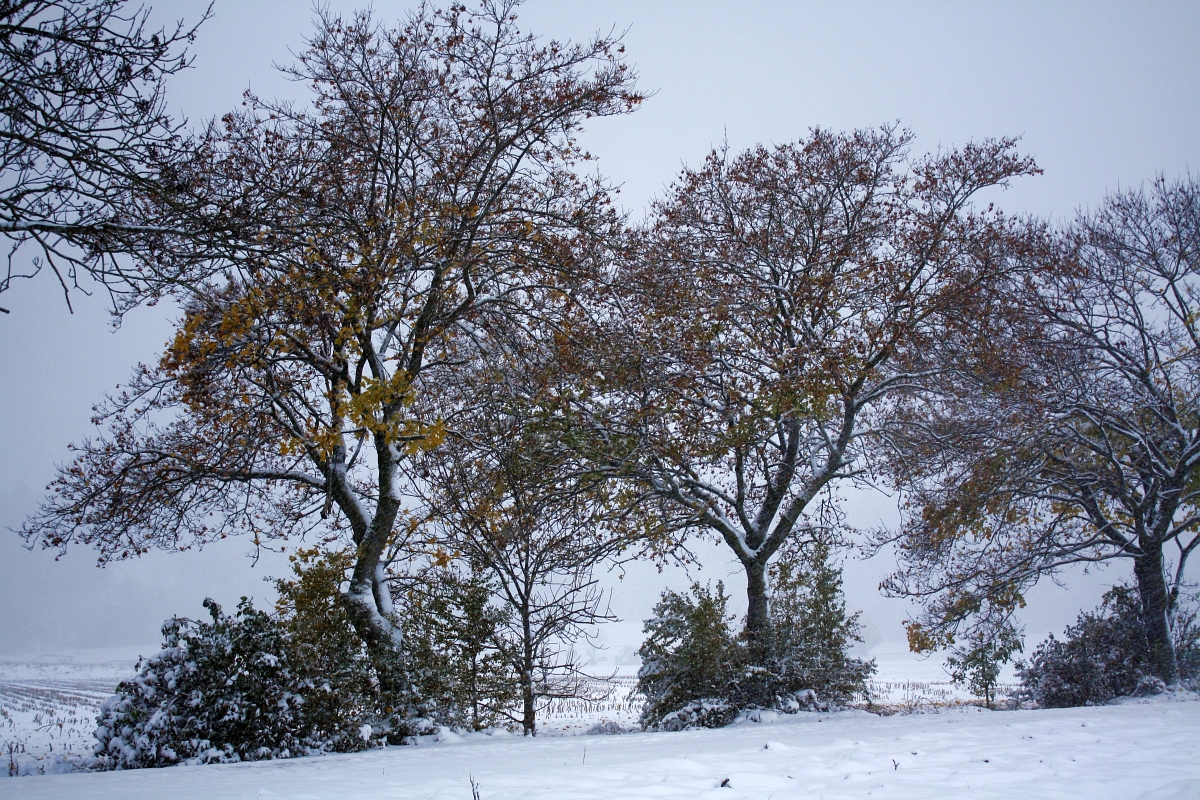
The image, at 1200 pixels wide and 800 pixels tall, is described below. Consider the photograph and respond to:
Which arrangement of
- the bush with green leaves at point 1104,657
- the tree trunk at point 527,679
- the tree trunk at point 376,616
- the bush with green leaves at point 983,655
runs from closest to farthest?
1. the tree trunk at point 376,616
2. the tree trunk at point 527,679
3. the bush with green leaves at point 1104,657
4. the bush with green leaves at point 983,655

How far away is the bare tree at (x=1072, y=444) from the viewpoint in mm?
11336

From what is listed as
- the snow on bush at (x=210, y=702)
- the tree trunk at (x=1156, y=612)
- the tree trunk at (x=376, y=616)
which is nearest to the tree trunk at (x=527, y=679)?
the tree trunk at (x=376, y=616)

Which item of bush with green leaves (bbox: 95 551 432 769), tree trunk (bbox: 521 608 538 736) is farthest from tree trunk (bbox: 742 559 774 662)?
bush with green leaves (bbox: 95 551 432 769)

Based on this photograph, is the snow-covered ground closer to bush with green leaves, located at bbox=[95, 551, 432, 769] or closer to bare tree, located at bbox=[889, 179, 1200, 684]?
bush with green leaves, located at bbox=[95, 551, 432, 769]

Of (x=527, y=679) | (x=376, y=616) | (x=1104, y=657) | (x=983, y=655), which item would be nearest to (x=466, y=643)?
(x=527, y=679)

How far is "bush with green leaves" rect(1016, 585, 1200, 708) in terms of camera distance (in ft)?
38.5

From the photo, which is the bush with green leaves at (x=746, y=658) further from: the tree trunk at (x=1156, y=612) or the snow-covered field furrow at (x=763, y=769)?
the tree trunk at (x=1156, y=612)

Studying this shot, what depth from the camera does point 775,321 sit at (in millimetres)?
12344

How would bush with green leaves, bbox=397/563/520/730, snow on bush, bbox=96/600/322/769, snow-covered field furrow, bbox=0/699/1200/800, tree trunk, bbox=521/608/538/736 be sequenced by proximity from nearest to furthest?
snow-covered field furrow, bbox=0/699/1200/800
snow on bush, bbox=96/600/322/769
bush with green leaves, bbox=397/563/520/730
tree trunk, bbox=521/608/538/736

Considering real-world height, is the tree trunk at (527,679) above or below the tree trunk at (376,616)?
below

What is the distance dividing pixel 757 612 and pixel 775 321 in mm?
4940

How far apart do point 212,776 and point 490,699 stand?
15.8ft

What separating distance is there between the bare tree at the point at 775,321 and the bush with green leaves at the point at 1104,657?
15.7ft

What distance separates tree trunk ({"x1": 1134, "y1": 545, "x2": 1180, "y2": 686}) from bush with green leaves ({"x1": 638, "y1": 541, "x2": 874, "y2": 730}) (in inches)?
187
